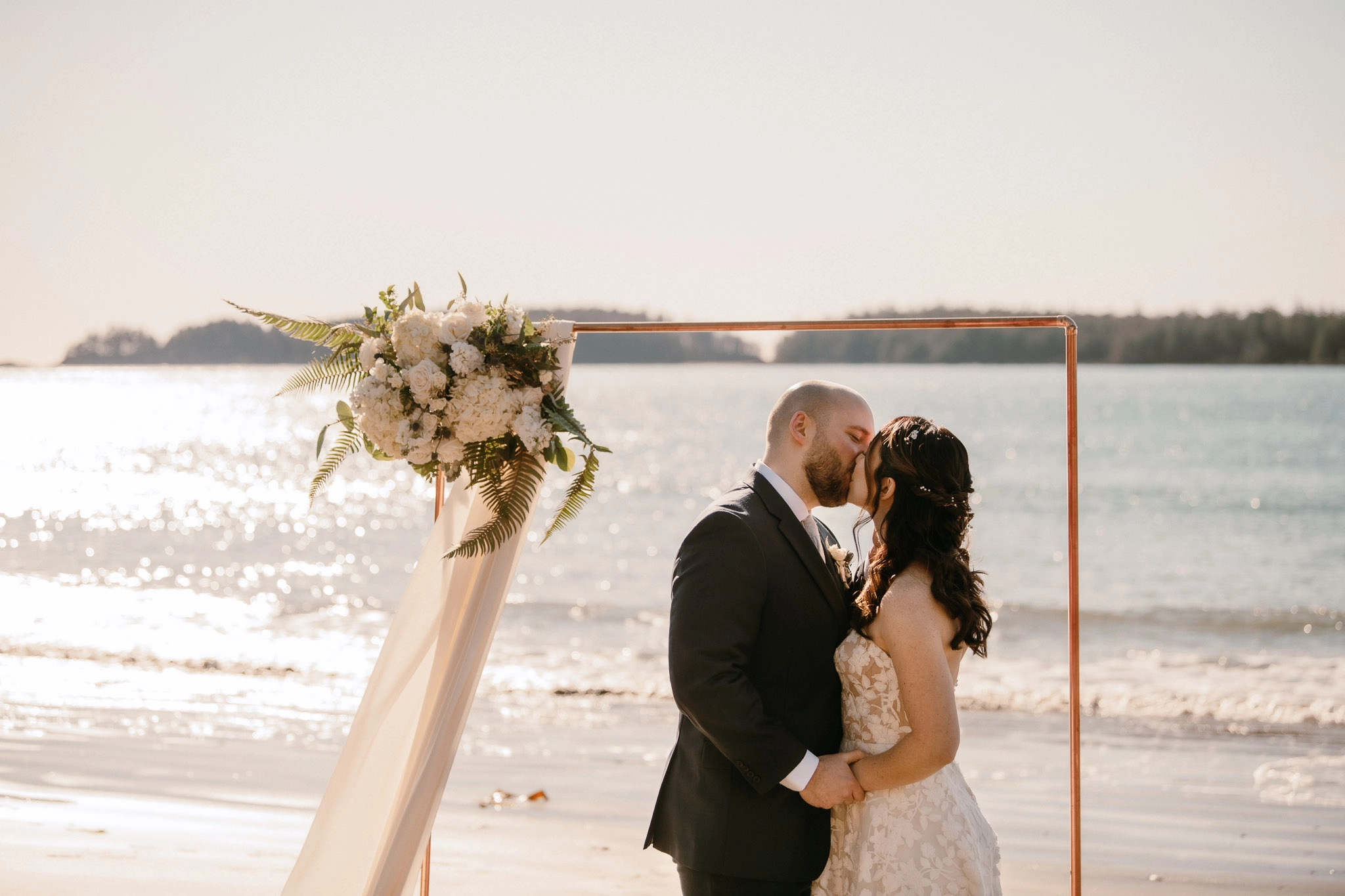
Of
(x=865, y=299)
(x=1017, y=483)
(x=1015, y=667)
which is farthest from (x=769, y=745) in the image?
(x=865, y=299)

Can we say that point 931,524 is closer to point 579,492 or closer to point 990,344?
point 579,492

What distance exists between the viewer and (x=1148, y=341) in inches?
1415

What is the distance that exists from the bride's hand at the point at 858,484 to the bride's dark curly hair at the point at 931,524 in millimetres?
82

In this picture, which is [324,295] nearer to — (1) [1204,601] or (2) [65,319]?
(2) [65,319]

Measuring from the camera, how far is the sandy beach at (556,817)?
15.4 ft

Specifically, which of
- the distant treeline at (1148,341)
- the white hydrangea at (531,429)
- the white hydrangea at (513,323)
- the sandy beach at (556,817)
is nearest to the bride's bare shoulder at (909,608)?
the white hydrangea at (531,429)

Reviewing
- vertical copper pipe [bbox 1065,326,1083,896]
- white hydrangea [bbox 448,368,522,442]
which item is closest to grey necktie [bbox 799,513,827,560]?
vertical copper pipe [bbox 1065,326,1083,896]

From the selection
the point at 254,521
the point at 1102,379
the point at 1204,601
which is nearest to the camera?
the point at 1204,601

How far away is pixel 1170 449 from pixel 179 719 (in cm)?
2764

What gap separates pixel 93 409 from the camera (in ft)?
192

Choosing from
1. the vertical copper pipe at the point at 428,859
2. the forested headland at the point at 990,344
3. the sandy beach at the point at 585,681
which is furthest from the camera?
the forested headland at the point at 990,344

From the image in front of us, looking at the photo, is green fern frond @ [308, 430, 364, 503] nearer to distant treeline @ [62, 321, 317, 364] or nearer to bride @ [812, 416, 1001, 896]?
bride @ [812, 416, 1001, 896]

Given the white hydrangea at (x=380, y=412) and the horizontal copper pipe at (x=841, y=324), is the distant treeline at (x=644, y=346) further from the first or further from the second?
the white hydrangea at (x=380, y=412)

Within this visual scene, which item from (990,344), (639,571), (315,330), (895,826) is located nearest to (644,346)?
(990,344)
